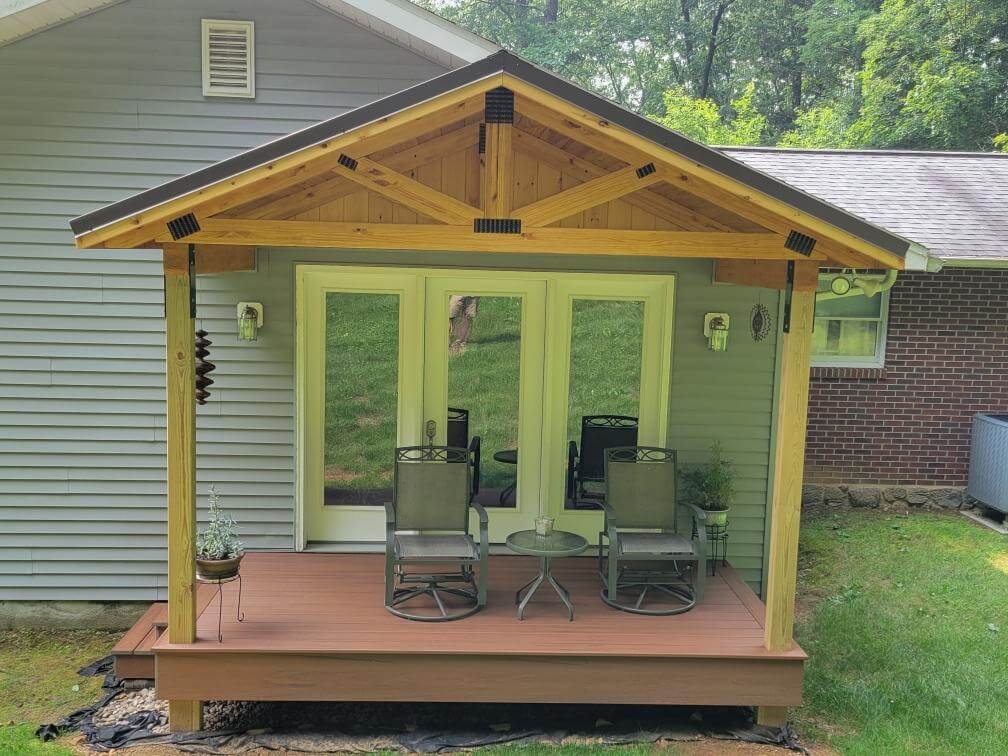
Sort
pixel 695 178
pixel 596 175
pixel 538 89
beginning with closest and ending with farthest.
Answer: pixel 538 89 → pixel 695 178 → pixel 596 175

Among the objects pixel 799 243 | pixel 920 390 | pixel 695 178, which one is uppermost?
pixel 695 178

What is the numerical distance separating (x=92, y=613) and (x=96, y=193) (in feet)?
9.81

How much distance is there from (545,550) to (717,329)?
2098mm

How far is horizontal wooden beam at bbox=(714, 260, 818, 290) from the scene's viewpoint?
4.46 meters

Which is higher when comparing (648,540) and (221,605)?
(648,540)

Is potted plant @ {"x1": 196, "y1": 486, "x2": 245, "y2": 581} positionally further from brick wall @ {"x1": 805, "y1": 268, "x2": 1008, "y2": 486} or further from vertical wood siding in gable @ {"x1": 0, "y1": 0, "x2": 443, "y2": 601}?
brick wall @ {"x1": 805, "y1": 268, "x2": 1008, "y2": 486}

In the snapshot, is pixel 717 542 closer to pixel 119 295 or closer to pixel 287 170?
pixel 287 170

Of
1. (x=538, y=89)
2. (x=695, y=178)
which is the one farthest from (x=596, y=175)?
(x=538, y=89)

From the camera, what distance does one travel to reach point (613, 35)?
75.5 ft

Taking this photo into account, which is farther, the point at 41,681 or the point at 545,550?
the point at 41,681

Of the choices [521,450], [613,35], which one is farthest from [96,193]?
[613,35]

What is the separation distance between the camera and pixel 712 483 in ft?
19.9

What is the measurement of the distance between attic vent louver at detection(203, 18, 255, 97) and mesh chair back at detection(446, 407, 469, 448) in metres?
2.60

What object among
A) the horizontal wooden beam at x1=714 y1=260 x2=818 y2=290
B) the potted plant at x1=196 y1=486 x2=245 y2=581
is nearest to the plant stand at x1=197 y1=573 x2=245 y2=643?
the potted plant at x1=196 y1=486 x2=245 y2=581
